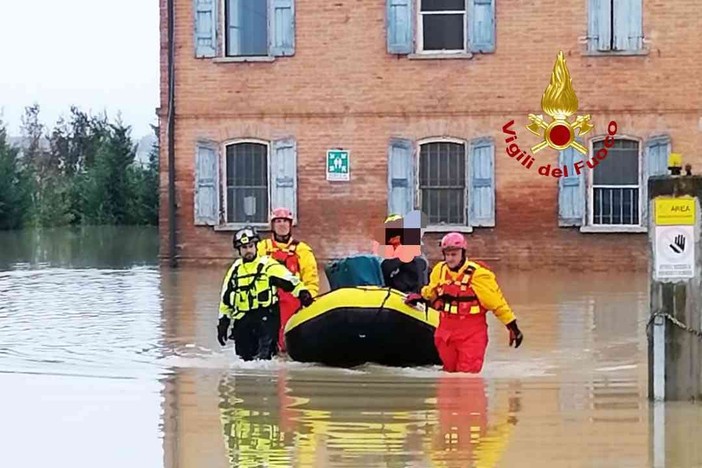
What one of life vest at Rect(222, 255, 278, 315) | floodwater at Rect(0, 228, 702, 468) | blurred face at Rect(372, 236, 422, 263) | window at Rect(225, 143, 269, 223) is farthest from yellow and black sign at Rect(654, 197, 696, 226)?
window at Rect(225, 143, 269, 223)

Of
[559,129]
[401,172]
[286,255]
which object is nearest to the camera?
[286,255]

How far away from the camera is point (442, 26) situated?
26.9 meters

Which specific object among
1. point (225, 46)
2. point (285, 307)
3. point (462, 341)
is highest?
point (225, 46)

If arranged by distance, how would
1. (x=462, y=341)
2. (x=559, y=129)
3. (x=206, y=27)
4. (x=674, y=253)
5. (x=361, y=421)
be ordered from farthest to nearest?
(x=206, y=27), (x=559, y=129), (x=462, y=341), (x=674, y=253), (x=361, y=421)

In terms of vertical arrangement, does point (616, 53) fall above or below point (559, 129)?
above

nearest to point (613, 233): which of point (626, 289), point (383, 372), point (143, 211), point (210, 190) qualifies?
point (626, 289)

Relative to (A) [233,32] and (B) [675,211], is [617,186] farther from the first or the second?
(B) [675,211]

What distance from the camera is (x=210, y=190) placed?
90.4ft

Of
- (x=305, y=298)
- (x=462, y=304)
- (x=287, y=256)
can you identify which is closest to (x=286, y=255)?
(x=287, y=256)

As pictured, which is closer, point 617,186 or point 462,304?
point 462,304

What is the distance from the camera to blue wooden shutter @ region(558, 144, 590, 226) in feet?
86.5

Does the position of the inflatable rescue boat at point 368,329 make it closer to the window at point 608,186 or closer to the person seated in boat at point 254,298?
the person seated in boat at point 254,298

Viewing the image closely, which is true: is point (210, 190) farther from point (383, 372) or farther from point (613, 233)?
point (383, 372)

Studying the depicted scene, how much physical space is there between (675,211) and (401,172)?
52.0 ft
